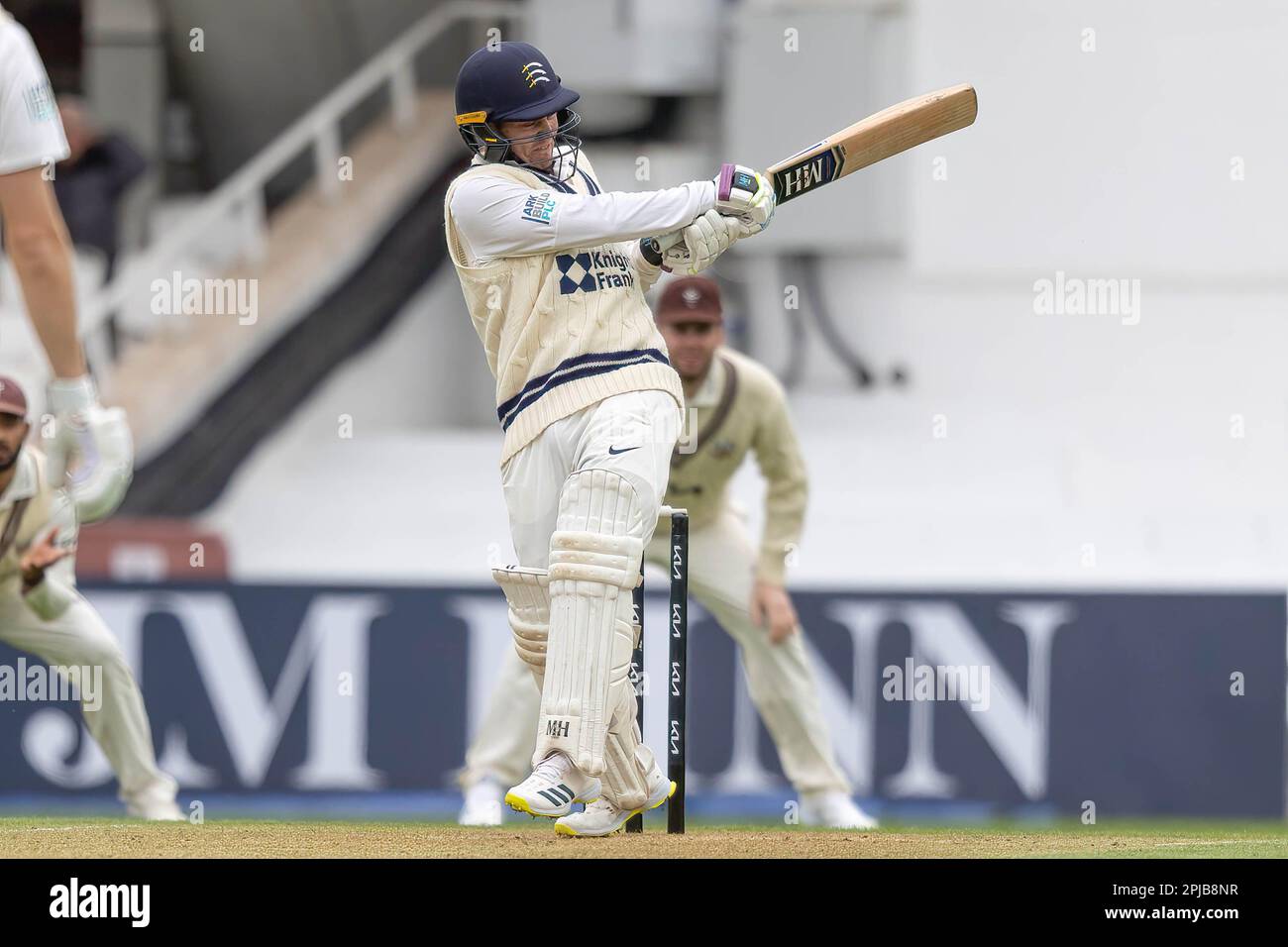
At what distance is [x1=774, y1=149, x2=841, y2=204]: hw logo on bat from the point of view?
195 inches

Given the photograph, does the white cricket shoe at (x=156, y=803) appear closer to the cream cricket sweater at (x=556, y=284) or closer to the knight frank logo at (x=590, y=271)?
the cream cricket sweater at (x=556, y=284)

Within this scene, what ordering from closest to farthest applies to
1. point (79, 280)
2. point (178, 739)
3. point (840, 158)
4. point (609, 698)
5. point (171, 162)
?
point (609, 698) → point (840, 158) → point (178, 739) → point (79, 280) → point (171, 162)

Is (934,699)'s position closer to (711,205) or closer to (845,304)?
(845,304)

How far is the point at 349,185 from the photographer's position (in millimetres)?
12414

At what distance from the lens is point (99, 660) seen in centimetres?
723

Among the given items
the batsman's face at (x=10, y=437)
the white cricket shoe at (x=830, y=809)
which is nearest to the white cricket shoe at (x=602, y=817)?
the white cricket shoe at (x=830, y=809)

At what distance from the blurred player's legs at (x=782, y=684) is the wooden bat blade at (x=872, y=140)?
2.65 metres

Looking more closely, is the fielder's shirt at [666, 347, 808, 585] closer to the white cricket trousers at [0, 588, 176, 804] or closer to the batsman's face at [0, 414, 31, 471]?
the white cricket trousers at [0, 588, 176, 804]

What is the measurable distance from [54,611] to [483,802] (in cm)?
164

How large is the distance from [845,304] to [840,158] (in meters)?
6.61

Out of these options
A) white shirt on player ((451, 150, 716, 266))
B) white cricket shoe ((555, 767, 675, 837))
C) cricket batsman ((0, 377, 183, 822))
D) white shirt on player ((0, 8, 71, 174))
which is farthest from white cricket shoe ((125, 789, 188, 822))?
white shirt on player ((0, 8, 71, 174))

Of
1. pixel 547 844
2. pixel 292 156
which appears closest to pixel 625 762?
pixel 547 844

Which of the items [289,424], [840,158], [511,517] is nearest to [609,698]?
[511,517]

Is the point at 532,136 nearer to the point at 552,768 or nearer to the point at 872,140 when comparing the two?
the point at 872,140
